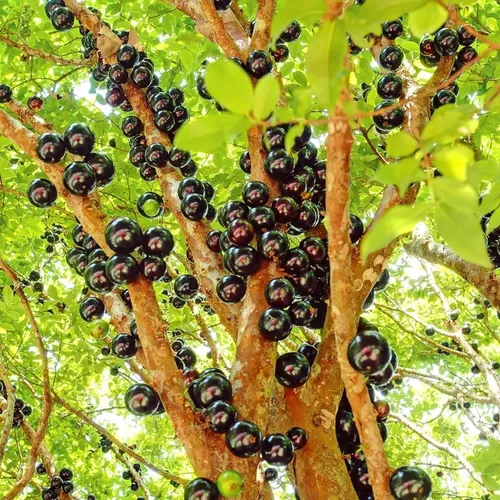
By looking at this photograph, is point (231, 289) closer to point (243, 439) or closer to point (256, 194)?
point (256, 194)

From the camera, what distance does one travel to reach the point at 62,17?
3.89 metres

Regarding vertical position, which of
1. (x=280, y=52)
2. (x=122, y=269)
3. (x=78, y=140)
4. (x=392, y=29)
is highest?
(x=280, y=52)

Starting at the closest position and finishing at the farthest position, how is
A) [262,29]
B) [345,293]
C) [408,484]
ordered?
[345,293]
[408,484]
[262,29]

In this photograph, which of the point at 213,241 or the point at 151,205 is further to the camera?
the point at 151,205

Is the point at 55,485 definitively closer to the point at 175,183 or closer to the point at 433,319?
the point at 175,183

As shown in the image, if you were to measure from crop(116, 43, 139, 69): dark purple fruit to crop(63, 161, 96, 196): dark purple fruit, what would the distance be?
1032mm

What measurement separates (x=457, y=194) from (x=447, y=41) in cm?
278

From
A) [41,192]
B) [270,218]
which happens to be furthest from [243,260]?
[41,192]

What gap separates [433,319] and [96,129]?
591cm

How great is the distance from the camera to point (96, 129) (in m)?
4.77

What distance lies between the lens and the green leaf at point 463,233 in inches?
40.3

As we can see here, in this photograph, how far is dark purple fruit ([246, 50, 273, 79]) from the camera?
298 centimetres

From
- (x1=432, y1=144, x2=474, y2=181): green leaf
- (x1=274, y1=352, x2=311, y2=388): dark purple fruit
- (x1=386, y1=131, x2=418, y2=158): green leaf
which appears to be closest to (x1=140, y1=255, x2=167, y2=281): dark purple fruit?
(x1=274, y1=352, x2=311, y2=388): dark purple fruit

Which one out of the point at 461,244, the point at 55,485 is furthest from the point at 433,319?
the point at 461,244
